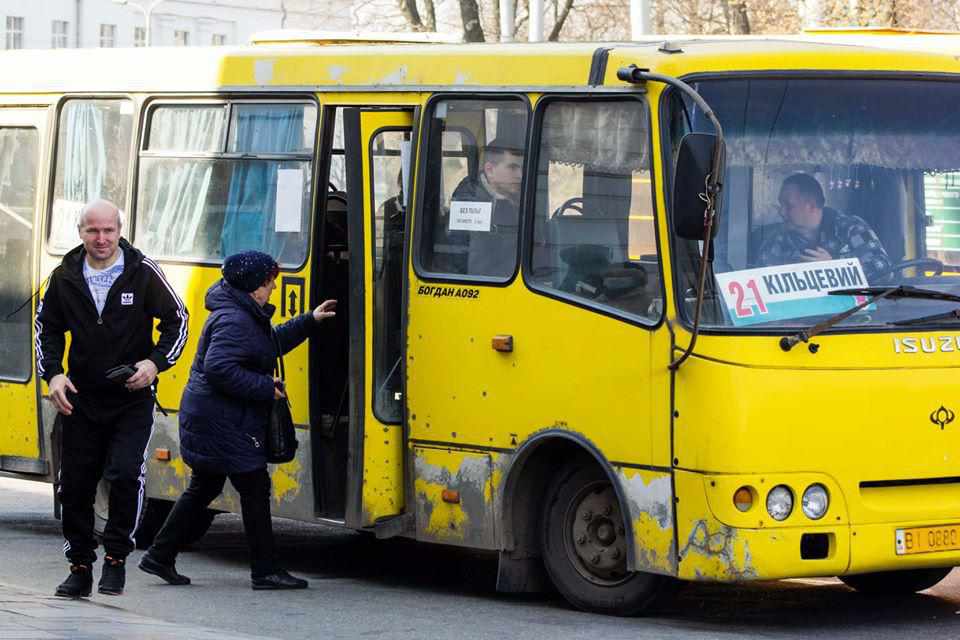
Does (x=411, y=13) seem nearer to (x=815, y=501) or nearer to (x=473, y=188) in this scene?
(x=473, y=188)

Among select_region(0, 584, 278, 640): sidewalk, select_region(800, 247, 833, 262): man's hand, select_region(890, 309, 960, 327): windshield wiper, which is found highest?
select_region(800, 247, 833, 262): man's hand

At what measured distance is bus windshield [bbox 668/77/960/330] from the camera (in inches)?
352

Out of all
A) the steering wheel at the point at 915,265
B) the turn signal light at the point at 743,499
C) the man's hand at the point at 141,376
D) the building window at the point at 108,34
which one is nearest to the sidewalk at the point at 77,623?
the man's hand at the point at 141,376

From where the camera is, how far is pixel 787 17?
1581 inches

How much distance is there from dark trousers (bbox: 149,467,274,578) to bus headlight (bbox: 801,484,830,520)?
2.91 m

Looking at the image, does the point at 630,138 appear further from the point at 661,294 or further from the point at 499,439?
the point at 499,439

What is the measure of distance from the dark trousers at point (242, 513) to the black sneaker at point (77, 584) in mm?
919

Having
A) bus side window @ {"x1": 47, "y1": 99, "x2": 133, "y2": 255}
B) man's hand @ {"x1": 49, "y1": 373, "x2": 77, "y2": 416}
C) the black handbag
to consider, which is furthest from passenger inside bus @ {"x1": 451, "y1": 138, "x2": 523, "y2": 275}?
bus side window @ {"x1": 47, "y1": 99, "x2": 133, "y2": 255}

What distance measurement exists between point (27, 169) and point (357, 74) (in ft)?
10.8

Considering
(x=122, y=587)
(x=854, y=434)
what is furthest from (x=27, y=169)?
(x=854, y=434)

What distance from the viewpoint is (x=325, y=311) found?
420 inches

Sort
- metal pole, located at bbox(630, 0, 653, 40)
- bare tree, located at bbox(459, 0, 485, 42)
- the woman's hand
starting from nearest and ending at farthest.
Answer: the woman's hand
metal pole, located at bbox(630, 0, 653, 40)
bare tree, located at bbox(459, 0, 485, 42)

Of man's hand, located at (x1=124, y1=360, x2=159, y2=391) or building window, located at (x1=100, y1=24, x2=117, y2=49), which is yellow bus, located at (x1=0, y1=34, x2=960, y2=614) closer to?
man's hand, located at (x1=124, y1=360, x2=159, y2=391)

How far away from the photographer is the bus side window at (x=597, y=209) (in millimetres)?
9188
